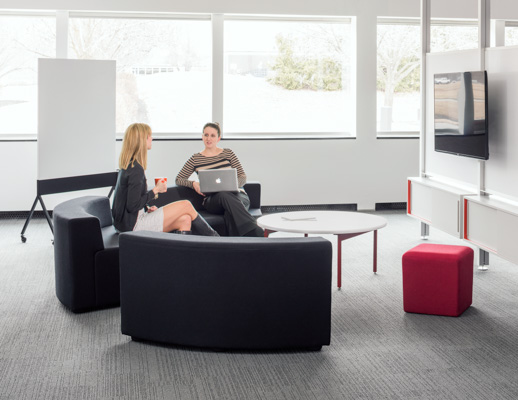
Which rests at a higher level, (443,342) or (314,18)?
(314,18)

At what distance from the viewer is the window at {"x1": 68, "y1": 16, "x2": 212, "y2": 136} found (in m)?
8.74

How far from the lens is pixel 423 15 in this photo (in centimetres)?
712

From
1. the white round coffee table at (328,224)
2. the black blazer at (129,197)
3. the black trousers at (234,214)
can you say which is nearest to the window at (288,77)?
the black trousers at (234,214)

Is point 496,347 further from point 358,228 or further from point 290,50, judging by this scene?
point 290,50

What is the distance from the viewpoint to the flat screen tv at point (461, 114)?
572 cm

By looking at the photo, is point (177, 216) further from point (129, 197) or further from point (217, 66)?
point (217, 66)

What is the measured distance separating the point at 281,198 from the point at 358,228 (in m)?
3.74

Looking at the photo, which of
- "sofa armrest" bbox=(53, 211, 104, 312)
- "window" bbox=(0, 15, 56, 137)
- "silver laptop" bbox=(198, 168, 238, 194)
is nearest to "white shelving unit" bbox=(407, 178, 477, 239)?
"silver laptop" bbox=(198, 168, 238, 194)

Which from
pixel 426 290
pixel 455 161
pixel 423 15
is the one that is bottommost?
pixel 426 290

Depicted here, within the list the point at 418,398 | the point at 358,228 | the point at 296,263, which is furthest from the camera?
the point at 358,228

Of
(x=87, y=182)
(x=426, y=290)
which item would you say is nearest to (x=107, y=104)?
(x=87, y=182)

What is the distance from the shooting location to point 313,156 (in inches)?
358

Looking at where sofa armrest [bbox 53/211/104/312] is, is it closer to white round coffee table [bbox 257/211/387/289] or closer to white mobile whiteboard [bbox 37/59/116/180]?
white round coffee table [bbox 257/211/387/289]

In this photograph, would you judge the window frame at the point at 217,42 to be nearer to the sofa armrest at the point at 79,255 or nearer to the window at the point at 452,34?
the window at the point at 452,34
